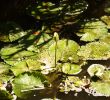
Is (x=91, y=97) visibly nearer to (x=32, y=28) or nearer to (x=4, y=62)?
(x=4, y=62)

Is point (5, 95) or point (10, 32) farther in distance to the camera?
point (10, 32)

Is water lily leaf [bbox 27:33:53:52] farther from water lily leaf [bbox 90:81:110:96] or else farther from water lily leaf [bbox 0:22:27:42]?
water lily leaf [bbox 90:81:110:96]

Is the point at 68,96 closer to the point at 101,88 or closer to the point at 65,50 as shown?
the point at 101,88

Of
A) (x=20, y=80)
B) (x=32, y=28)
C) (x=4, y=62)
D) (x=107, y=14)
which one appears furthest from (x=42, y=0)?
(x=20, y=80)

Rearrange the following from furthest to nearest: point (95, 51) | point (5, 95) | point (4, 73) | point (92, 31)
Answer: point (92, 31), point (95, 51), point (4, 73), point (5, 95)

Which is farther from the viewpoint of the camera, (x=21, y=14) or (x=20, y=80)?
(x=21, y=14)

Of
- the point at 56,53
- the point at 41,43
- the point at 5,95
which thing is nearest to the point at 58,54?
the point at 56,53
